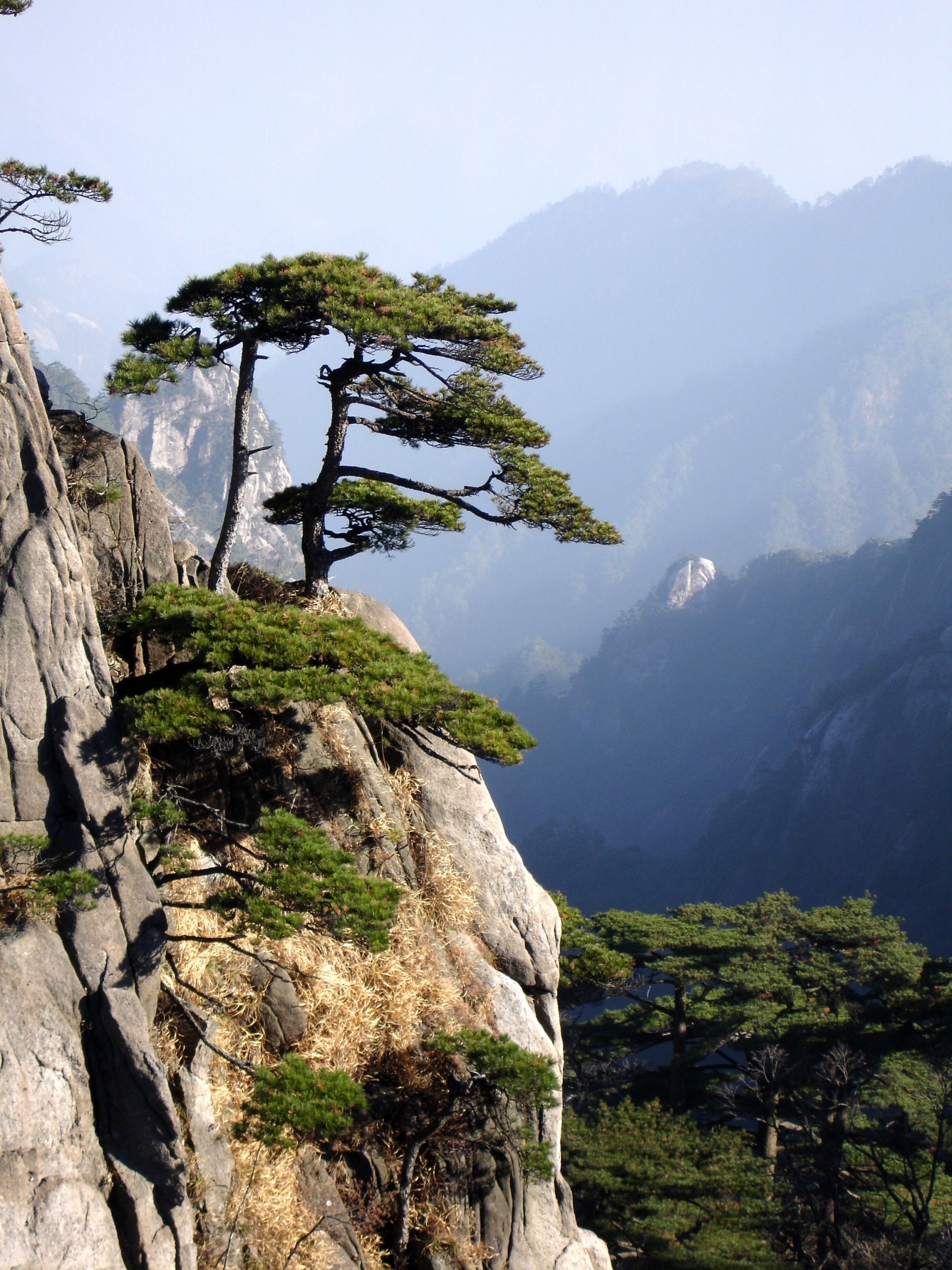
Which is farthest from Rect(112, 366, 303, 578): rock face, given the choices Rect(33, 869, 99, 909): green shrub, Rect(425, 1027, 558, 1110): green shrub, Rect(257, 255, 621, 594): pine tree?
Rect(33, 869, 99, 909): green shrub

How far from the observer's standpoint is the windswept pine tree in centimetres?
858

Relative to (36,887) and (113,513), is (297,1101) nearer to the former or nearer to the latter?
(36,887)

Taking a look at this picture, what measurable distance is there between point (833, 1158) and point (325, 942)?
14541 millimetres

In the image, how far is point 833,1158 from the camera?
17250mm

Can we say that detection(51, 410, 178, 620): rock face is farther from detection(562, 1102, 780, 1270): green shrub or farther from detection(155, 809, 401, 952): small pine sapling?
detection(562, 1102, 780, 1270): green shrub

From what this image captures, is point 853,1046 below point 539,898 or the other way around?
below

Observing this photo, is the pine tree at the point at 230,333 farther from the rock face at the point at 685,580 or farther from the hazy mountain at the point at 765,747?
the rock face at the point at 685,580

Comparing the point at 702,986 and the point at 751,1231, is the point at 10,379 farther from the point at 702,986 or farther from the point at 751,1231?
the point at 702,986

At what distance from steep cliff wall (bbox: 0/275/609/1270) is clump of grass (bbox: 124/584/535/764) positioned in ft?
1.78

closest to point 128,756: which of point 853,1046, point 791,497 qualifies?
point 853,1046

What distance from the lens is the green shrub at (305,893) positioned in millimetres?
6027

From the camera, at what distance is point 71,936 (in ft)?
19.9

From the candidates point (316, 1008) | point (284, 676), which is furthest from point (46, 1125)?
point (284, 676)

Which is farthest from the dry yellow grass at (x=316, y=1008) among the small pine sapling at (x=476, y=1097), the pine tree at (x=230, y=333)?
the pine tree at (x=230, y=333)
